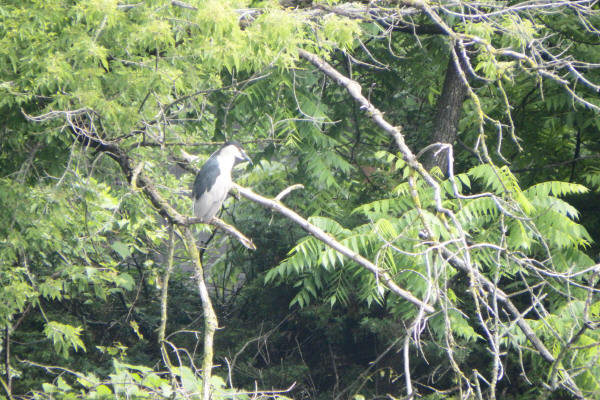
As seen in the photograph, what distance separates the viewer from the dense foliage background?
510cm

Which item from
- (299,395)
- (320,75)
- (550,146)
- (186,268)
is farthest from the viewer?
(186,268)

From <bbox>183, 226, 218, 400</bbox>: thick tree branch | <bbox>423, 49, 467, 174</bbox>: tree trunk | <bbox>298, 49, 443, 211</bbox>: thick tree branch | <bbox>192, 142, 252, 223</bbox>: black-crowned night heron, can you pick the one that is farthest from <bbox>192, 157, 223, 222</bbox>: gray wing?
<bbox>423, 49, 467, 174</bbox>: tree trunk

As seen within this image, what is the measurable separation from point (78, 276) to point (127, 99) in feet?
7.63

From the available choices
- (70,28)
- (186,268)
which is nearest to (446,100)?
(70,28)

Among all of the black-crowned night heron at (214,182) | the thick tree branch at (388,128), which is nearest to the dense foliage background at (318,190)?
the thick tree branch at (388,128)

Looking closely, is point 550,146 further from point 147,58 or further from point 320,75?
point 147,58

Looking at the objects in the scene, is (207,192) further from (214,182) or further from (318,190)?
(318,190)

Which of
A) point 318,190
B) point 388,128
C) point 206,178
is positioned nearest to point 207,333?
point 388,128

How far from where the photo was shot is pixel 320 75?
784 cm

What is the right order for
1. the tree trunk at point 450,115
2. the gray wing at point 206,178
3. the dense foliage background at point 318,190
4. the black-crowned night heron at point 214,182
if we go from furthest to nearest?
the tree trunk at point 450,115
the gray wing at point 206,178
the black-crowned night heron at point 214,182
the dense foliage background at point 318,190

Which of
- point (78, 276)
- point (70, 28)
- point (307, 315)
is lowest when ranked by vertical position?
point (307, 315)

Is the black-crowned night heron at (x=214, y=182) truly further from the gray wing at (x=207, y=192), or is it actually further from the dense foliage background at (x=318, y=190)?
the dense foliage background at (x=318, y=190)

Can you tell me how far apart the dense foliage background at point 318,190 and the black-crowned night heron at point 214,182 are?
0.34 meters

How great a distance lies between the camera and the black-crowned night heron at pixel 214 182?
662 centimetres
